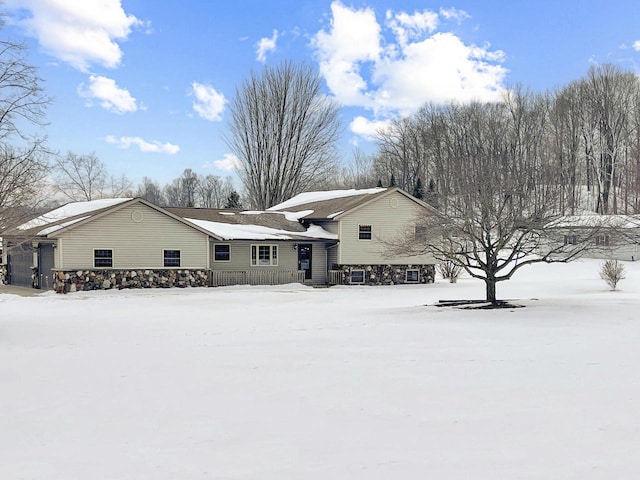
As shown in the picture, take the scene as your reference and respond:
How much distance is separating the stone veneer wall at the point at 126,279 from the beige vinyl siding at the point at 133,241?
31 cm

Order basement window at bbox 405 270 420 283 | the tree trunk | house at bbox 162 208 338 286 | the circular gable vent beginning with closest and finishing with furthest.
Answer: the tree trunk → the circular gable vent → house at bbox 162 208 338 286 → basement window at bbox 405 270 420 283

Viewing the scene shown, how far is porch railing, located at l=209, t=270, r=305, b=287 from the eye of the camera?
3148cm

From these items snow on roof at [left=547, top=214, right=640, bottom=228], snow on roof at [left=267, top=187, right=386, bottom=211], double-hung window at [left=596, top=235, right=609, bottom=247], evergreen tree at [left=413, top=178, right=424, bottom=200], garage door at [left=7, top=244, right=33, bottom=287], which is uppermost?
evergreen tree at [left=413, top=178, right=424, bottom=200]

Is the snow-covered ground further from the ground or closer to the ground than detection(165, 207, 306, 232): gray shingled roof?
closer to the ground

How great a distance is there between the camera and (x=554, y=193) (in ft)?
62.1

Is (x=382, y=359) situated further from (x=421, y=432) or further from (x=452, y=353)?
(x=421, y=432)

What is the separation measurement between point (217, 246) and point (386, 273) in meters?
9.65

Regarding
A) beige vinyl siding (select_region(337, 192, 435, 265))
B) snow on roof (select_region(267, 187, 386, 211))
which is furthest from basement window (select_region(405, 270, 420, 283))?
snow on roof (select_region(267, 187, 386, 211))

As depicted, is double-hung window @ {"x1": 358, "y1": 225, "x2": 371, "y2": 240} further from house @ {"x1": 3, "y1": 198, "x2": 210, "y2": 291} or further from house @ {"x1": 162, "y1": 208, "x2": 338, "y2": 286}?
house @ {"x1": 3, "y1": 198, "x2": 210, "y2": 291}

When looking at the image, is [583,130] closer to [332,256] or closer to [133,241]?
[332,256]

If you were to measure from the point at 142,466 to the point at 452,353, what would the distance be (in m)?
6.85

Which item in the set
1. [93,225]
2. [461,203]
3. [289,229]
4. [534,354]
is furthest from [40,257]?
[534,354]

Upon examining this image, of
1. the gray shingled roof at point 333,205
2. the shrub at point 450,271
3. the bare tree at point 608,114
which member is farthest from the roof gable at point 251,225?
the bare tree at point 608,114

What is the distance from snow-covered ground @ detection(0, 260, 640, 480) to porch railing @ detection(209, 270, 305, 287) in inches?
598
